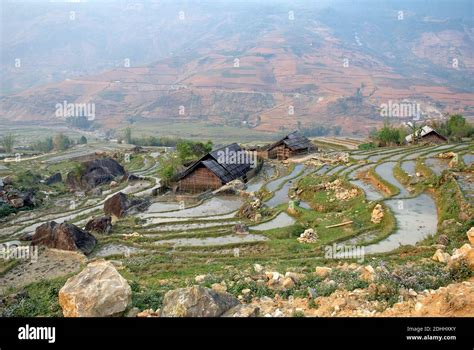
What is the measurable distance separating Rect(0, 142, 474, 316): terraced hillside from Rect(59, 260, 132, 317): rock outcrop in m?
0.81

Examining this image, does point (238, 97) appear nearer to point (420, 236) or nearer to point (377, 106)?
point (377, 106)

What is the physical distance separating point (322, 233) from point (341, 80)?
172 meters

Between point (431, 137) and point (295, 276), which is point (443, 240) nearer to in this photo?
point (295, 276)

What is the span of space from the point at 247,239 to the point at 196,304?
13.7 m

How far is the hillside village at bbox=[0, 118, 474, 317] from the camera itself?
364 inches

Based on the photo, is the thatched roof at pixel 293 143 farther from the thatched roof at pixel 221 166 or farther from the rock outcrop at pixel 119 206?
the rock outcrop at pixel 119 206

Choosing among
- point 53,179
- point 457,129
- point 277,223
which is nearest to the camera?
point 277,223

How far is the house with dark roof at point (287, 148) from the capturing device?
50.6m

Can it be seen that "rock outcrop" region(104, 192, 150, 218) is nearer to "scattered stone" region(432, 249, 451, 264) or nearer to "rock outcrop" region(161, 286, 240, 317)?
"scattered stone" region(432, 249, 451, 264)

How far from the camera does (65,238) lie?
20438 millimetres

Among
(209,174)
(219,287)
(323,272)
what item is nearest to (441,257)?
(323,272)
